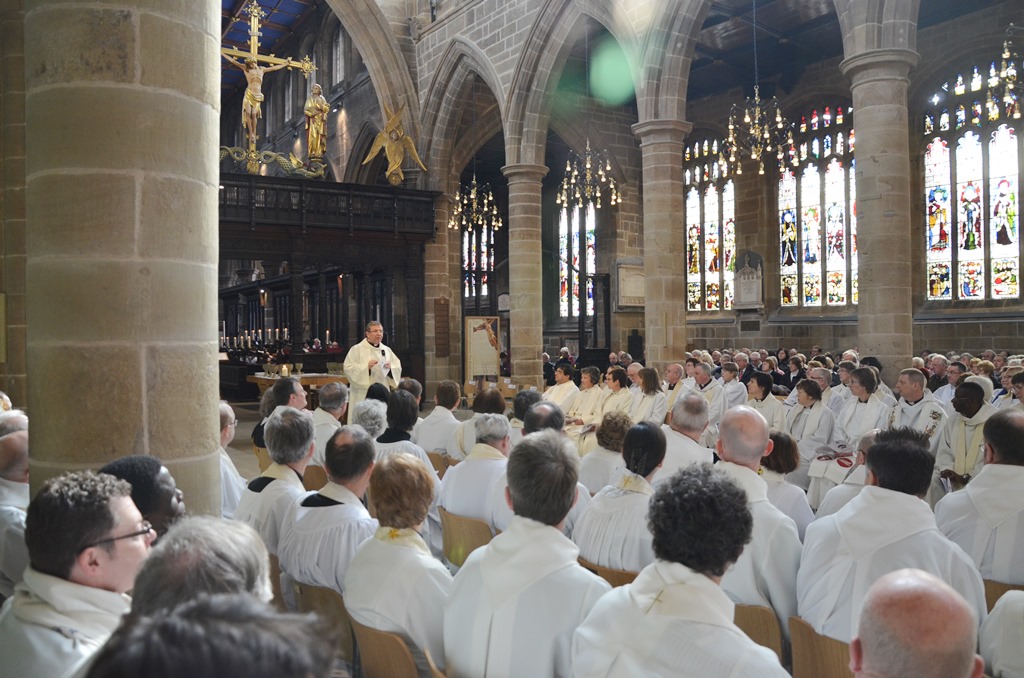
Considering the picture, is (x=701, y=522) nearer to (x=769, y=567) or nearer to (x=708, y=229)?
(x=769, y=567)

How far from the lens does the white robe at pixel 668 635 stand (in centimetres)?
183

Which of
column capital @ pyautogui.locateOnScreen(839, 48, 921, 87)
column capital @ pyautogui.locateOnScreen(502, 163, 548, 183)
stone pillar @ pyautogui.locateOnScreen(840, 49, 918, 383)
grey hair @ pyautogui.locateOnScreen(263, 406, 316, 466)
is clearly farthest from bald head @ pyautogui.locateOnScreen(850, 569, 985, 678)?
column capital @ pyautogui.locateOnScreen(502, 163, 548, 183)

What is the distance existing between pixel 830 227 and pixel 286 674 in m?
19.0

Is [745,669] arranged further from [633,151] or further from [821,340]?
[633,151]

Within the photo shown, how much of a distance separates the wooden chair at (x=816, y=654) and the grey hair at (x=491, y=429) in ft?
7.77

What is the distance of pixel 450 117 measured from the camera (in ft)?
58.0

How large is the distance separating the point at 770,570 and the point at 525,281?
41.6 ft

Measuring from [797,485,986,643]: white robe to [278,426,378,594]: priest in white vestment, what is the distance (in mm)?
1749

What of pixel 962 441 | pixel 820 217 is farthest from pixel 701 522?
pixel 820 217

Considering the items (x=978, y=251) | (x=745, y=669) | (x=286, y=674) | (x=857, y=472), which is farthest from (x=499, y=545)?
(x=978, y=251)

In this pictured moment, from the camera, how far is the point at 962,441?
599cm

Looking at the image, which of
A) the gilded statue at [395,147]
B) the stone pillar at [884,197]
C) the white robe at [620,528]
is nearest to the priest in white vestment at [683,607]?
the white robe at [620,528]

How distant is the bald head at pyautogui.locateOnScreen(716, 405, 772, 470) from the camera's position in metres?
3.54

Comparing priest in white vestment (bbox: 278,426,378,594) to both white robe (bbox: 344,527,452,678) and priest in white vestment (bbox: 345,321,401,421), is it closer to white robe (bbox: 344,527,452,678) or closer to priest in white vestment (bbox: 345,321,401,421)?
white robe (bbox: 344,527,452,678)
